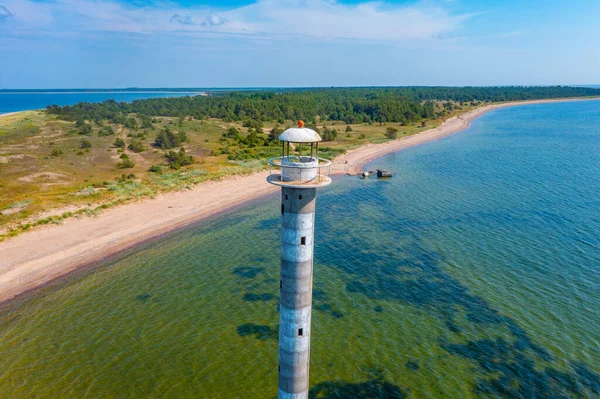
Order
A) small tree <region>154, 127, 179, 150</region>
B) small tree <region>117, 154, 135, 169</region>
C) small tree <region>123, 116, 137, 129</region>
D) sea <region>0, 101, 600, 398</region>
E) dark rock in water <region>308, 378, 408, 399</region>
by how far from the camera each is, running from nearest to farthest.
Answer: dark rock in water <region>308, 378, 408, 399</region> → sea <region>0, 101, 600, 398</region> → small tree <region>117, 154, 135, 169</region> → small tree <region>154, 127, 179, 150</region> → small tree <region>123, 116, 137, 129</region>

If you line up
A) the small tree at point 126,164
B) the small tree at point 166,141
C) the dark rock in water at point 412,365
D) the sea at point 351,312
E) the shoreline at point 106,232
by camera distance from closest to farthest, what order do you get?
the sea at point 351,312 → the dark rock in water at point 412,365 → the shoreline at point 106,232 → the small tree at point 126,164 → the small tree at point 166,141

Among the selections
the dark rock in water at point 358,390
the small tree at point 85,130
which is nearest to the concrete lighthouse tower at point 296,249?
the dark rock in water at point 358,390

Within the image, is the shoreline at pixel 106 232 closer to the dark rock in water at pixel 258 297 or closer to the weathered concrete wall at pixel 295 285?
the dark rock in water at pixel 258 297

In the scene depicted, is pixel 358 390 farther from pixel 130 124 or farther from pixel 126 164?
pixel 130 124

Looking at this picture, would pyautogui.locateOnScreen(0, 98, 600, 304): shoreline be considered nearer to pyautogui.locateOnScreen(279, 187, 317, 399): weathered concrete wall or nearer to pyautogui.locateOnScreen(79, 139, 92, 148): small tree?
pyautogui.locateOnScreen(279, 187, 317, 399): weathered concrete wall

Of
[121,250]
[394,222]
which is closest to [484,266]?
[394,222]

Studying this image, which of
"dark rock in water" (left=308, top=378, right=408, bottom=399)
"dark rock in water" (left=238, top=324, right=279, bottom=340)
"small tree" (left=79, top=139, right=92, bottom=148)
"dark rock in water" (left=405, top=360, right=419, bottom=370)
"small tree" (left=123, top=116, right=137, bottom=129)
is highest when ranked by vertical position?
"small tree" (left=123, top=116, right=137, bottom=129)

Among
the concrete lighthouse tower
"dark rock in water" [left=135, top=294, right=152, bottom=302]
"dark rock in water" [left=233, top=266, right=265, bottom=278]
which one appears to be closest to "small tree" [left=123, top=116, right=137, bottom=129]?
"dark rock in water" [left=233, top=266, right=265, bottom=278]
